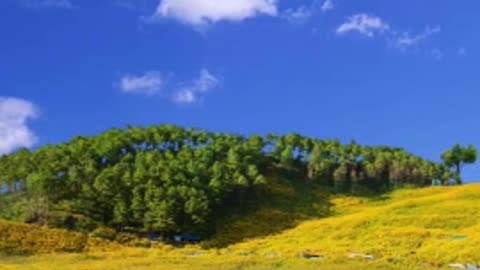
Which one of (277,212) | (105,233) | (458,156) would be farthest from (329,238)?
(458,156)

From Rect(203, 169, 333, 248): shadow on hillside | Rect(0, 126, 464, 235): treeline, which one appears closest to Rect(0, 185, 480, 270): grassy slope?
Rect(203, 169, 333, 248): shadow on hillside

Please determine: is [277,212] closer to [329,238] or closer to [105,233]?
[329,238]

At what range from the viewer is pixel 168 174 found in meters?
108

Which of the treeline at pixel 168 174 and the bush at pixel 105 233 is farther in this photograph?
the treeline at pixel 168 174

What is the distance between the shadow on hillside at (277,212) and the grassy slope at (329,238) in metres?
0.14

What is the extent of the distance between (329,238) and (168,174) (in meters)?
28.9

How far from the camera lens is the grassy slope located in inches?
2574

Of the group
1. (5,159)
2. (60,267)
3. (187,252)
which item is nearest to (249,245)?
(187,252)

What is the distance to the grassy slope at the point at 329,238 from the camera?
65.4 m

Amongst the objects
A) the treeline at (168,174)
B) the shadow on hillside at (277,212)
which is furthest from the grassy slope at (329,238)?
the treeline at (168,174)

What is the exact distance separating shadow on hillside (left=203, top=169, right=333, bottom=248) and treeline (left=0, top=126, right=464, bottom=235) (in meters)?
2.54

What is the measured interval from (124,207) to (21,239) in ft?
70.9

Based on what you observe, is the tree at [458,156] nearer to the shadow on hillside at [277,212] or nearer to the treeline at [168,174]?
the treeline at [168,174]

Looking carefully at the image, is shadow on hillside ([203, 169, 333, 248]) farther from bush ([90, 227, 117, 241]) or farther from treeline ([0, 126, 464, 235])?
bush ([90, 227, 117, 241])
